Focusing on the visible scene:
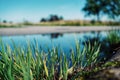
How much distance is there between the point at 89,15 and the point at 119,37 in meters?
41.5

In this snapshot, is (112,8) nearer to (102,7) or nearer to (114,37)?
(102,7)

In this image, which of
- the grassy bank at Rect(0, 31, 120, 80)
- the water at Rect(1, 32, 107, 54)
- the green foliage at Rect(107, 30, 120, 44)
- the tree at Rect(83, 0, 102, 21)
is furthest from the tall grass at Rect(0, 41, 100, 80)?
the tree at Rect(83, 0, 102, 21)

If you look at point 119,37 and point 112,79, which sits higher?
point 112,79

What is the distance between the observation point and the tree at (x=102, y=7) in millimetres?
46594

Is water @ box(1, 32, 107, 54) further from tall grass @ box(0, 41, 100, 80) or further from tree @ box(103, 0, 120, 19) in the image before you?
tree @ box(103, 0, 120, 19)

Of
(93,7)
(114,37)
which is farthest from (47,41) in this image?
(93,7)

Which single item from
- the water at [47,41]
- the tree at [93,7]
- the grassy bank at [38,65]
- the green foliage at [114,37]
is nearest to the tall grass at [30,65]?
the grassy bank at [38,65]

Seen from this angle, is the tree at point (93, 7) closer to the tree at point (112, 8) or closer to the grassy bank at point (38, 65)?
the tree at point (112, 8)

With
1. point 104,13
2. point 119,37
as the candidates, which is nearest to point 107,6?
point 104,13

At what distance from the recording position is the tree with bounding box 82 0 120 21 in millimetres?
46594

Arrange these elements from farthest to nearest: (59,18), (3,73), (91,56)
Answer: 1. (59,18)
2. (91,56)
3. (3,73)

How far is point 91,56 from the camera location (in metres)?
3.29

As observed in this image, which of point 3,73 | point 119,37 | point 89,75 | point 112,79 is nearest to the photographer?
point 112,79

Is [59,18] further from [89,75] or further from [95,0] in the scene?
[89,75]
